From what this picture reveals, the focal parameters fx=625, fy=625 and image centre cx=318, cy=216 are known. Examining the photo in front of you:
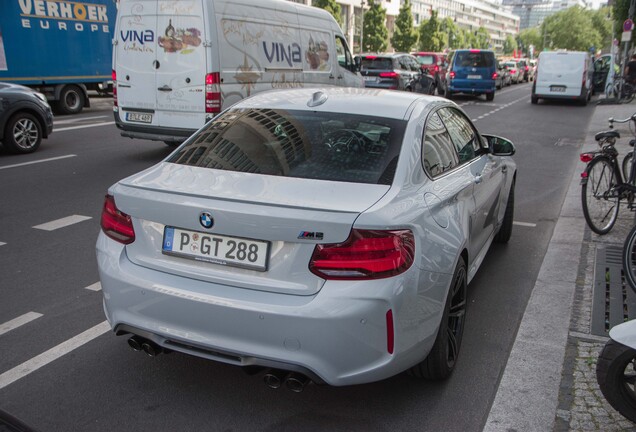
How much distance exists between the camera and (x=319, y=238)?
2.69m

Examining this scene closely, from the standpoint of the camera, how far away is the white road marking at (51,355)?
3.40 metres

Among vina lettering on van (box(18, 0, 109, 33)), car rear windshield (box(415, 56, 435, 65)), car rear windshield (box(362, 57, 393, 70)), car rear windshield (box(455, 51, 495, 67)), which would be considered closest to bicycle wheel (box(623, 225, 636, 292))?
vina lettering on van (box(18, 0, 109, 33))

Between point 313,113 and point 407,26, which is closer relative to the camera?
point 313,113

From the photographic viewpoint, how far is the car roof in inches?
149

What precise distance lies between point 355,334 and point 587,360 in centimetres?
177

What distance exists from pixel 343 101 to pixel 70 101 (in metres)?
15.7

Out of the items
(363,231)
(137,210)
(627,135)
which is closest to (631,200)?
(363,231)

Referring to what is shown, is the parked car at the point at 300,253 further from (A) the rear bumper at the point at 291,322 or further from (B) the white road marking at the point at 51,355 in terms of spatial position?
(B) the white road marking at the point at 51,355

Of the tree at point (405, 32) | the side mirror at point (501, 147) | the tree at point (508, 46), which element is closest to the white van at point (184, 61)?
the side mirror at point (501, 147)

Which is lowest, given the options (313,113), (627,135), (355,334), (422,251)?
(627,135)

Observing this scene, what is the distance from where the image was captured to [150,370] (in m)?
3.49

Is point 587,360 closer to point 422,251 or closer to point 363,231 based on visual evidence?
point 422,251

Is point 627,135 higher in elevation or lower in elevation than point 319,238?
lower

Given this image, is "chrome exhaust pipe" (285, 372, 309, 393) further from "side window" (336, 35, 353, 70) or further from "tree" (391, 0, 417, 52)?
"tree" (391, 0, 417, 52)
